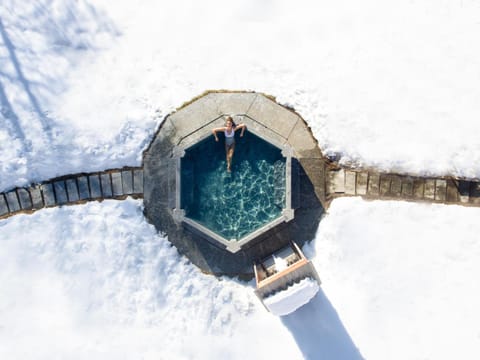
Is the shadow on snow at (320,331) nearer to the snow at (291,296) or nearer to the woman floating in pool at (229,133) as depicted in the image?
the snow at (291,296)

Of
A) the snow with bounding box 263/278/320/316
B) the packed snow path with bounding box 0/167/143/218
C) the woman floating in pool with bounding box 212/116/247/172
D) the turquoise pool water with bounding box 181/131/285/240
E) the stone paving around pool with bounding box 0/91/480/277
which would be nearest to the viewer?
the snow with bounding box 263/278/320/316

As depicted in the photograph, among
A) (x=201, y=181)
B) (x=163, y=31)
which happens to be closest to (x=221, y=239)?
(x=201, y=181)

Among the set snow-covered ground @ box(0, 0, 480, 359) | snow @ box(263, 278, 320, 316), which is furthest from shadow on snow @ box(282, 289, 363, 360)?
snow @ box(263, 278, 320, 316)

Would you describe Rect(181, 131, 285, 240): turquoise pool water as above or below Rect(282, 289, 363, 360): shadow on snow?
above

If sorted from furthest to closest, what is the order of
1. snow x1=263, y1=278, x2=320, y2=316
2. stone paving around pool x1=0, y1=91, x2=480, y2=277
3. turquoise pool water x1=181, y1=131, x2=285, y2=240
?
turquoise pool water x1=181, y1=131, x2=285, y2=240 < stone paving around pool x1=0, y1=91, x2=480, y2=277 < snow x1=263, y1=278, x2=320, y2=316

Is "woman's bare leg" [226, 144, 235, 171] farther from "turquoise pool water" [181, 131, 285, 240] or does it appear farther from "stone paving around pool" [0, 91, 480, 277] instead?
"stone paving around pool" [0, 91, 480, 277]

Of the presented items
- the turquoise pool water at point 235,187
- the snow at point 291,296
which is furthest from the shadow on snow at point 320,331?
the turquoise pool water at point 235,187
